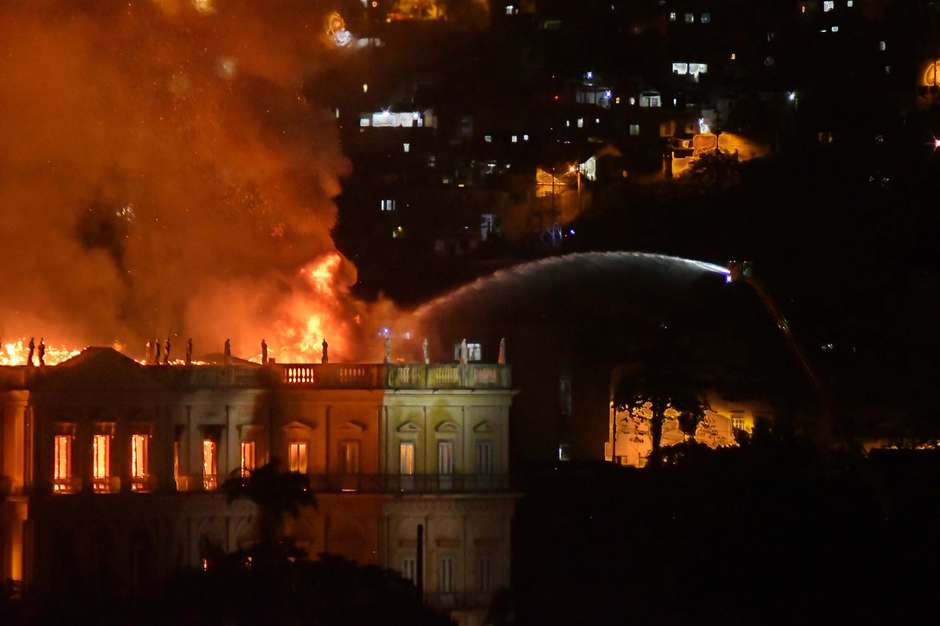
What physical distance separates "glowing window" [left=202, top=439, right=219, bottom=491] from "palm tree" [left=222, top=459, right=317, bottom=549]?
274cm

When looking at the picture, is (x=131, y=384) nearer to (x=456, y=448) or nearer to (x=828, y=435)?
(x=456, y=448)

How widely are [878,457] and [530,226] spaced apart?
56.4 metres

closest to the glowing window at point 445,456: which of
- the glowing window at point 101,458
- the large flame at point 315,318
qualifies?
the large flame at point 315,318

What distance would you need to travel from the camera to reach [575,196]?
123m

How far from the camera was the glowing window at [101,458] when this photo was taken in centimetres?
5956

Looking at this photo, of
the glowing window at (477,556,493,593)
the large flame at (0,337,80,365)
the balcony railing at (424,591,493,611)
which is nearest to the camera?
the balcony railing at (424,591,493,611)

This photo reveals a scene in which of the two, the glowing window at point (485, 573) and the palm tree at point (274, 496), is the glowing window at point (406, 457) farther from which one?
the palm tree at point (274, 496)

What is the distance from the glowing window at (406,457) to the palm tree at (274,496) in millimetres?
4201

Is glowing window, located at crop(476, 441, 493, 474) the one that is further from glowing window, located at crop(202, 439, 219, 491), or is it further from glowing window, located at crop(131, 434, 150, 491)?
glowing window, located at crop(131, 434, 150, 491)

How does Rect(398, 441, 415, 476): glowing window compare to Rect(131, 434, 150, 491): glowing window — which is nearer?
Rect(131, 434, 150, 491): glowing window

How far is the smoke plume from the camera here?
226ft

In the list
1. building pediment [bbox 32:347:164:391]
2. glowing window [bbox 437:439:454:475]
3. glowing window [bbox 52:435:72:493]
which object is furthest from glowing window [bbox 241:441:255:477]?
glowing window [bbox 437:439:454:475]

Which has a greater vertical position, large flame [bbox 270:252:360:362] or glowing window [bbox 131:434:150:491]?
large flame [bbox 270:252:360:362]

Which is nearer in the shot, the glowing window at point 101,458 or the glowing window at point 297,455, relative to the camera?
the glowing window at point 101,458
